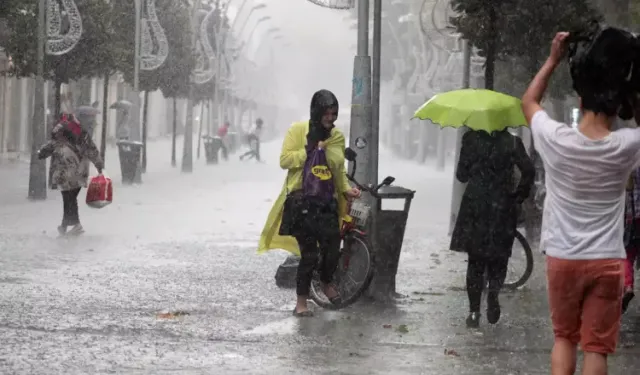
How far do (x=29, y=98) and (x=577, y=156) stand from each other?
49526mm

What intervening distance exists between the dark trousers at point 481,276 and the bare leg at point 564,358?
15.3ft

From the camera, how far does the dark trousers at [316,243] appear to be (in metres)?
10.4

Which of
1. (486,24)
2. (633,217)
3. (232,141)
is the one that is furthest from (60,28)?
(232,141)

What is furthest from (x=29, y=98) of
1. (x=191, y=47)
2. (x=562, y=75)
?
(x=562, y=75)

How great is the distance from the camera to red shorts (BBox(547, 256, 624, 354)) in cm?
555

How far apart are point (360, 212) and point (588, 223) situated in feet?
17.8

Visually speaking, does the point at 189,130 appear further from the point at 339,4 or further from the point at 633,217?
the point at 633,217

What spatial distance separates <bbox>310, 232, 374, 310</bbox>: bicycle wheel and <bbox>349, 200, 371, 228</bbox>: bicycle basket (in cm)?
17

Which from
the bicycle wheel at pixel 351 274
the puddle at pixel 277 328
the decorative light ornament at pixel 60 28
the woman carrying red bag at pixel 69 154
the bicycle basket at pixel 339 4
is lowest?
the puddle at pixel 277 328

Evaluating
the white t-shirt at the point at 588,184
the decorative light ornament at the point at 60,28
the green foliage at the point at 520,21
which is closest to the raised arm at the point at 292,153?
the green foliage at the point at 520,21

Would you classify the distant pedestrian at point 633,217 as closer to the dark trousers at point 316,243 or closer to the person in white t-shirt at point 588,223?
the dark trousers at point 316,243

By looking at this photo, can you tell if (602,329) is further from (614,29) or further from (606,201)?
(614,29)

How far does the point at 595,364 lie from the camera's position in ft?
18.2

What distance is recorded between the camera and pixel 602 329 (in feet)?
18.2
